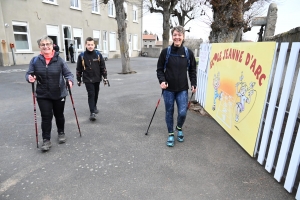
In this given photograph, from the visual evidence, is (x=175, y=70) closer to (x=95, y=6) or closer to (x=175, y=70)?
(x=175, y=70)

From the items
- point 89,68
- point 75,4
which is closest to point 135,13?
point 75,4

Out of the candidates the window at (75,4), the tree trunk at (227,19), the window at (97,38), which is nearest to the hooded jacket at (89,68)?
the tree trunk at (227,19)

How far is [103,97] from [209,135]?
414cm

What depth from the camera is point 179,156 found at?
3.40m

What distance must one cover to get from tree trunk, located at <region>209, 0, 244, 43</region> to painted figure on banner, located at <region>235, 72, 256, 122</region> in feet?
8.87

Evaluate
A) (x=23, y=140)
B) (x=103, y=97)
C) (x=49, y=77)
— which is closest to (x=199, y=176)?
(x=49, y=77)

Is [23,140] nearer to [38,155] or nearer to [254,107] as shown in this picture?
[38,155]

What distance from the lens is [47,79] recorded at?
3416 mm

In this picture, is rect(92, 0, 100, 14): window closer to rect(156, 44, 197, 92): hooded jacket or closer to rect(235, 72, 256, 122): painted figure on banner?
rect(156, 44, 197, 92): hooded jacket

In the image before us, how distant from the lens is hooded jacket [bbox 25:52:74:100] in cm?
338

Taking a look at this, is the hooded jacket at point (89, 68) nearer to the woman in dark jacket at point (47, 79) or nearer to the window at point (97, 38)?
the woman in dark jacket at point (47, 79)

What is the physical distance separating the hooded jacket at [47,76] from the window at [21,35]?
15698mm

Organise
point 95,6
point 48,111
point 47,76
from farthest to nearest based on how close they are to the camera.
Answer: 1. point 95,6
2. point 48,111
3. point 47,76

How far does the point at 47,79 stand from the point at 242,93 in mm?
3228
